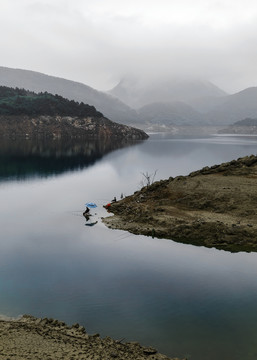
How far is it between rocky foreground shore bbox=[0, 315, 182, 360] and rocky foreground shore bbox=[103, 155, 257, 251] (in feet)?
67.1

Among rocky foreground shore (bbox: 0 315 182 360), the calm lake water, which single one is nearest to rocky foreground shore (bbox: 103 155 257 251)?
the calm lake water

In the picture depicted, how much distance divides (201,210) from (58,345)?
3173 cm

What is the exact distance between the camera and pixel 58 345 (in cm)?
1792

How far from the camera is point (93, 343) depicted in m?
18.5

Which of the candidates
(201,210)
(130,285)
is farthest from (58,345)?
(201,210)

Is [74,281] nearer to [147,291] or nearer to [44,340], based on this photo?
[147,291]

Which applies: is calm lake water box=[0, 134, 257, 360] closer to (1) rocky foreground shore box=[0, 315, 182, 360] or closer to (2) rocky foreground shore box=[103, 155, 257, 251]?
(1) rocky foreground shore box=[0, 315, 182, 360]

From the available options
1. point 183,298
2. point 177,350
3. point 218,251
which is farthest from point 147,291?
point 218,251

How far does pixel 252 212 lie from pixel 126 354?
3084 cm

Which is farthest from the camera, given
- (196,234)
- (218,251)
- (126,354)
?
(196,234)

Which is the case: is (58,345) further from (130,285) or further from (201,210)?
(201,210)

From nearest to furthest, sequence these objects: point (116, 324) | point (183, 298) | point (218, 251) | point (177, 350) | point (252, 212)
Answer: point (177, 350)
point (116, 324)
point (183, 298)
point (218, 251)
point (252, 212)

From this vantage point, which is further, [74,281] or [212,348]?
[74,281]

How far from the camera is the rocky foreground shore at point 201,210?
1494 inches
